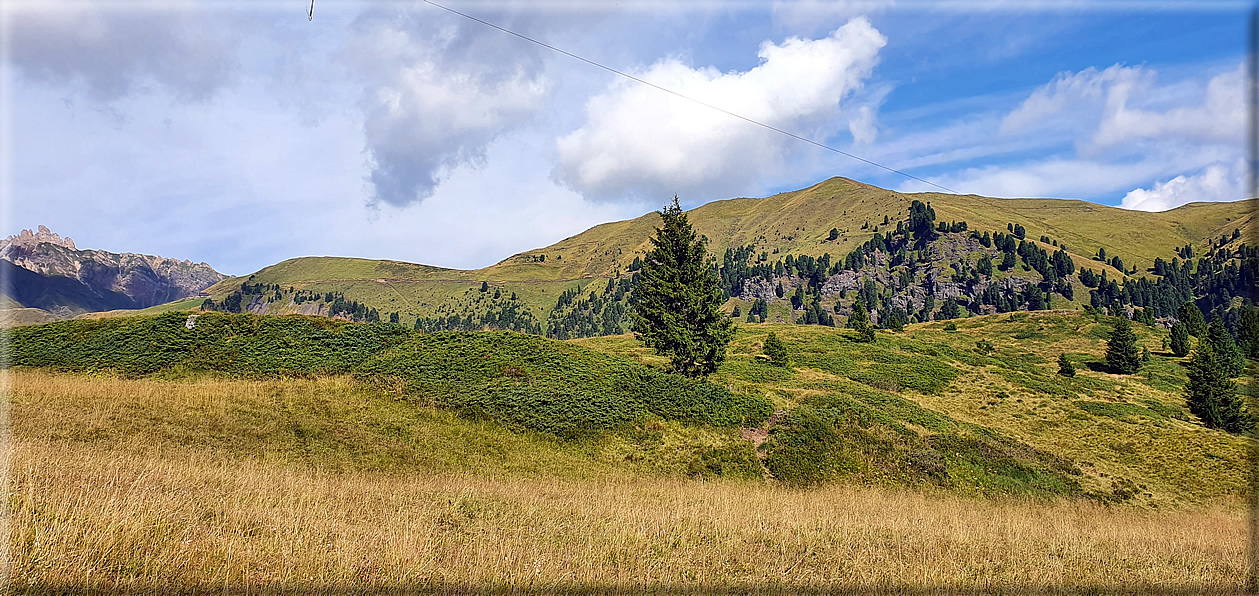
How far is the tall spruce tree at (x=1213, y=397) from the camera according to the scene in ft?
122

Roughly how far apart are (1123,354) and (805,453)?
2421 inches

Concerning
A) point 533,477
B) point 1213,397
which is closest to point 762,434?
point 533,477

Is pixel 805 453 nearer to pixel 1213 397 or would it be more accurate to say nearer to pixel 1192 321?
pixel 1213 397

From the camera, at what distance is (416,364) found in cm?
2634

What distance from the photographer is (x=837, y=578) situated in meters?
7.25

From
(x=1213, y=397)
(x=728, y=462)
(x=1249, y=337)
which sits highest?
(x=1249, y=337)

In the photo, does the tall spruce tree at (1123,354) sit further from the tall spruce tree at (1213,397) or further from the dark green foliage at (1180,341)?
the tall spruce tree at (1213,397)

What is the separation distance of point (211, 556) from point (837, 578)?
24.7 ft

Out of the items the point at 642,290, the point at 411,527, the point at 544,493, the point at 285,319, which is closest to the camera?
the point at 411,527

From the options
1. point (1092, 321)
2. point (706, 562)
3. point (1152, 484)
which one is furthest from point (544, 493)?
point (1092, 321)

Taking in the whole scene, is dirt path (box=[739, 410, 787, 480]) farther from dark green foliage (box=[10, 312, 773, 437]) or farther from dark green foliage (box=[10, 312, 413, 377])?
dark green foliage (box=[10, 312, 413, 377])

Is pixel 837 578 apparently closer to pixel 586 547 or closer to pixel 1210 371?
pixel 586 547

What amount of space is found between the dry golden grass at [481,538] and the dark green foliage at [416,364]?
9.30 m

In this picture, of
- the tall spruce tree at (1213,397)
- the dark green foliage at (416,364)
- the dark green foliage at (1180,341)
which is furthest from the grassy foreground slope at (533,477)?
the dark green foliage at (1180,341)
